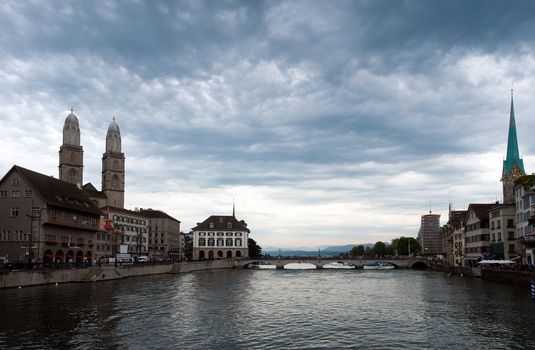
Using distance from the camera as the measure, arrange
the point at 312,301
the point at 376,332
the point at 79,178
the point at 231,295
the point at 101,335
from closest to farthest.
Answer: the point at 101,335 < the point at 376,332 < the point at 312,301 < the point at 231,295 < the point at 79,178

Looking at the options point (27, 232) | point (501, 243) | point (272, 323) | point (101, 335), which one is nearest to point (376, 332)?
point (272, 323)

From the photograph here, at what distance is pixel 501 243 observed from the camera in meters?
102

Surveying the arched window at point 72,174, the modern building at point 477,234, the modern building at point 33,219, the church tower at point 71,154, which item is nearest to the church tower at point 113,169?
the church tower at point 71,154

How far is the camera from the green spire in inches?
5049

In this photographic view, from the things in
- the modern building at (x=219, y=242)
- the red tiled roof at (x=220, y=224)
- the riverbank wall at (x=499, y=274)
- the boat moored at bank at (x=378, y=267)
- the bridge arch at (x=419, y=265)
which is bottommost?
the boat moored at bank at (x=378, y=267)

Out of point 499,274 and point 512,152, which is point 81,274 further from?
point 512,152

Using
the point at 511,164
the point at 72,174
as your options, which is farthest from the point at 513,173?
the point at 72,174

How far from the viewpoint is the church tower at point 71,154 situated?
172m

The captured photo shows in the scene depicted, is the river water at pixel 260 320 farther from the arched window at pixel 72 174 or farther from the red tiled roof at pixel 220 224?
the arched window at pixel 72 174

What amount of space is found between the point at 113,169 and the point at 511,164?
128m

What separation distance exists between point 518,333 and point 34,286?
55.1 metres

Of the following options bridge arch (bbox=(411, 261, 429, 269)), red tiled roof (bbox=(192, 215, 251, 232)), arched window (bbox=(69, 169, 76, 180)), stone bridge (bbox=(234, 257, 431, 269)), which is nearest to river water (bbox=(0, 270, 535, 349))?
stone bridge (bbox=(234, 257, 431, 269))

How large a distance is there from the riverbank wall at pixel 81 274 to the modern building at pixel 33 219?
397cm

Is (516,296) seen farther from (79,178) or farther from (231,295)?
(79,178)
